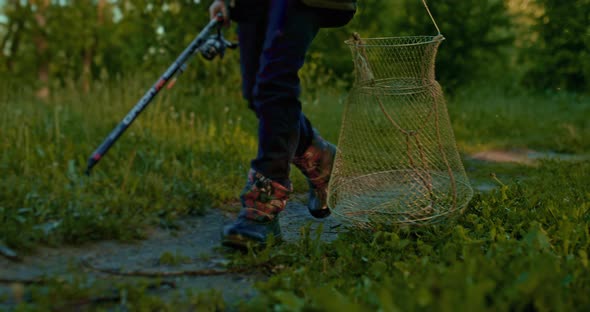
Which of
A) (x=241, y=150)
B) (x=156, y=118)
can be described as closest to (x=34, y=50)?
(x=156, y=118)

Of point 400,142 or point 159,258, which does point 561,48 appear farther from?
point 159,258

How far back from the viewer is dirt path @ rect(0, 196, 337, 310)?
2121 mm

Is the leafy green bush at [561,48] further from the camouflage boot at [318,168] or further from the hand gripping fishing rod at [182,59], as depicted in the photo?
the hand gripping fishing rod at [182,59]

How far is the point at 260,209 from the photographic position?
2578 millimetres

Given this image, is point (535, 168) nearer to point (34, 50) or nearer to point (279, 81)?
point (279, 81)

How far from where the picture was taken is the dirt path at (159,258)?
2.12 meters

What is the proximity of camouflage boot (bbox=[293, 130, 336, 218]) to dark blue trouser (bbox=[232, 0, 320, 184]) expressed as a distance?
1.26 feet

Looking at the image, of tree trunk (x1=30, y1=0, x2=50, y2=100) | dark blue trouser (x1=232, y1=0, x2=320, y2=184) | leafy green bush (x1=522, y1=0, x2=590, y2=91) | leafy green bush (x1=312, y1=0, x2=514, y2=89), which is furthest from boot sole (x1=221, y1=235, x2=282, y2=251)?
tree trunk (x1=30, y1=0, x2=50, y2=100)

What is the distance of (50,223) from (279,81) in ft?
3.76

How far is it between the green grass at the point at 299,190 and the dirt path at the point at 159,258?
0.08 m

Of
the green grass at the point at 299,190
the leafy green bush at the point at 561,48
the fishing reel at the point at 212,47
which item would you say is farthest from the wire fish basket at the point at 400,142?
the leafy green bush at the point at 561,48

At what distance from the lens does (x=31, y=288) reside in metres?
1.91

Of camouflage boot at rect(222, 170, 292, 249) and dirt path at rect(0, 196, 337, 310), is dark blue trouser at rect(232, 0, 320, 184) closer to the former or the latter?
camouflage boot at rect(222, 170, 292, 249)

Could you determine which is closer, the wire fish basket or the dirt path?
the dirt path
